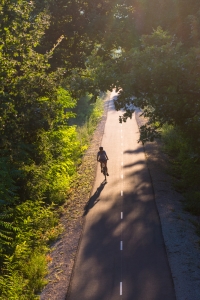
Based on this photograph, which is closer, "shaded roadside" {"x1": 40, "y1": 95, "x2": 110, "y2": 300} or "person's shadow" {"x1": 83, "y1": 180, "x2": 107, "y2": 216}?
"shaded roadside" {"x1": 40, "y1": 95, "x2": 110, "y2": 300}

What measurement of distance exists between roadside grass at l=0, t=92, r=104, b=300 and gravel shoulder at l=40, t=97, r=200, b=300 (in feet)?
1.08

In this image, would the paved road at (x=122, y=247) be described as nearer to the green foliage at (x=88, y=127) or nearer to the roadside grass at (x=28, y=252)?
the roadside grass at (x=28, y=252)

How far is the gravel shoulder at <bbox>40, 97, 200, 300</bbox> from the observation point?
1146 cm

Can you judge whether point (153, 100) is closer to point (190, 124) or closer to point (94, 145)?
point (190, 124)

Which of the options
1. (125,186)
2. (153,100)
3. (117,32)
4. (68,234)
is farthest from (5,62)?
(117,32)

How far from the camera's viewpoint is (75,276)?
1227 centimetres

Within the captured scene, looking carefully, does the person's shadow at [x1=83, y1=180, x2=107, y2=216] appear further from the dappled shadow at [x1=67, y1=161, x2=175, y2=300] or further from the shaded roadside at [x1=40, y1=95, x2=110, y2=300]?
the dappled shadow at [x1=67, y1=161, x2=175, y2=300]

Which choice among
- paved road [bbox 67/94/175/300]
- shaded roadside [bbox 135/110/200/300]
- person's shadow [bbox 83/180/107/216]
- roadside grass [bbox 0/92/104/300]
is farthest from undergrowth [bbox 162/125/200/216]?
roadside grass [bbox 0/92/104/300]

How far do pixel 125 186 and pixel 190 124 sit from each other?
21.7ft

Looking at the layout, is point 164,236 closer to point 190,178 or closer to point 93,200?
point 190,178

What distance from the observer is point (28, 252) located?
12938 millimetres

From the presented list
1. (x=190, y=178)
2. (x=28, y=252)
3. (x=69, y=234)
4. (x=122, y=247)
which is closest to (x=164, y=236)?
(x=122, y=247)

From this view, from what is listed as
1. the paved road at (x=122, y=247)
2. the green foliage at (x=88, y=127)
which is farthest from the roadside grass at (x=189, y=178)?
the green foliage at (x=88, y=127)

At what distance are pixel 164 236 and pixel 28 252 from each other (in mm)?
5150
